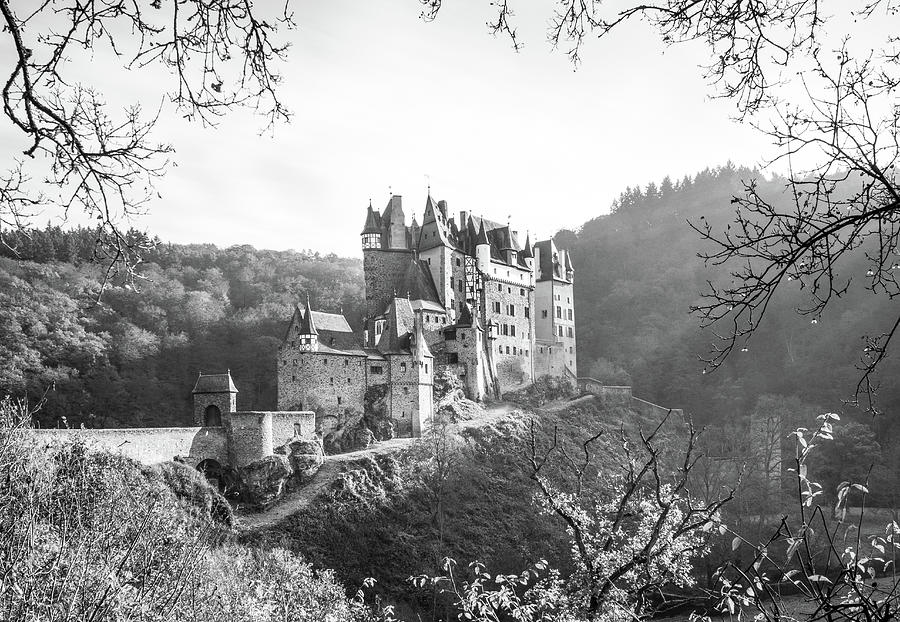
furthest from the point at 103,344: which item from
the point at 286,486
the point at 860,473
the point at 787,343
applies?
the point at 787,343

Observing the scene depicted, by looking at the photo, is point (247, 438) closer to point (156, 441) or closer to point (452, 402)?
point (156, 441)

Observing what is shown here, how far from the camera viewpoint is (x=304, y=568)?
2100 centimetres

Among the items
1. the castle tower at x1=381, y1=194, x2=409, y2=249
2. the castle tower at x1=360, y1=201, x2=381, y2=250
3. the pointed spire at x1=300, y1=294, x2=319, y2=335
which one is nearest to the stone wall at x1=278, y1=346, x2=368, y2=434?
the pointed spire at x1=300, y1=294, x2=319, y2=335

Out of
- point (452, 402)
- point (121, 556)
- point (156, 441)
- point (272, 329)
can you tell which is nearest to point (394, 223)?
point (452, 402)

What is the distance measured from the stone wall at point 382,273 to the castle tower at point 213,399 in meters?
11.5

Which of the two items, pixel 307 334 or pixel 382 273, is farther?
pixel 382 273

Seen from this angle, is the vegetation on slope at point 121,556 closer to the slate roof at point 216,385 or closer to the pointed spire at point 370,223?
the slate roof at point 216,385

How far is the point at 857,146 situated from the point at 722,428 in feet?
151

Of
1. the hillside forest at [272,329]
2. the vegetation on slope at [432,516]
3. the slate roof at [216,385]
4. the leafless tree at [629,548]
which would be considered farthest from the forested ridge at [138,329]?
the leafless tree at [629,548]

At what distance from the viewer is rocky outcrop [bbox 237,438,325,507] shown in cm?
2881

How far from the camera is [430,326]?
40.8 m

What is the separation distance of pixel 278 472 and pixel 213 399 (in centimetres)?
448

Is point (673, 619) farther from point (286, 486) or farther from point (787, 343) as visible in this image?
point (787, 343)

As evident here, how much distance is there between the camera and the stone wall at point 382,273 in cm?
4147
